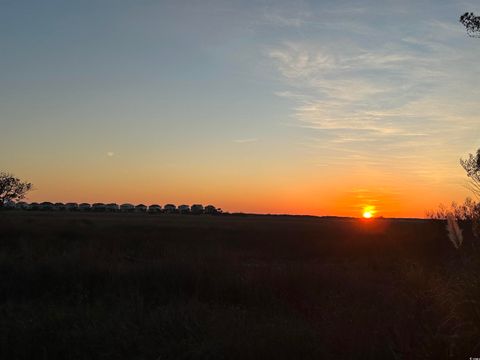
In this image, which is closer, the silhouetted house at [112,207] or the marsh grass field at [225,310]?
the marsh grass field at [225,310]

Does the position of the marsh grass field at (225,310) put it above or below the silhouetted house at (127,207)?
below

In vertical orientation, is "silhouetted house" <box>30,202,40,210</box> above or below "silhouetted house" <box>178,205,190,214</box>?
below

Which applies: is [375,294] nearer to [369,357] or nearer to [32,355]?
[369,357]

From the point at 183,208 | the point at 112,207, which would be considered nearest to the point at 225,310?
the point at 183,208

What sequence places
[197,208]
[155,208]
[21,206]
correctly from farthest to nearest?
1. [155,208]
2. [197,208]
3. [21,206]

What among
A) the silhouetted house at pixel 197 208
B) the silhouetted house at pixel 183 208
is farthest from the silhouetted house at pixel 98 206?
the silhouetted house at pixel 197 208

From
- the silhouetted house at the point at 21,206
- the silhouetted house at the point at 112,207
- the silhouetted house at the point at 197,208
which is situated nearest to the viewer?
the silhouetted house at the point at 21,206

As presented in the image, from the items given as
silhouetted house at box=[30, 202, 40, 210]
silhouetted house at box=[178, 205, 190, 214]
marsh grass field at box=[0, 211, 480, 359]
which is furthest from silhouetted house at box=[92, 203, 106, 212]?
marsh grass field at box=[0, 211, 480, 359]

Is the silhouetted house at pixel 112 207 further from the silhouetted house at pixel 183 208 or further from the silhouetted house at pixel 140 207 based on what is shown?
the silhouetted house at pixel 183 208

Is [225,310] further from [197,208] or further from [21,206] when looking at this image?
[197,208]

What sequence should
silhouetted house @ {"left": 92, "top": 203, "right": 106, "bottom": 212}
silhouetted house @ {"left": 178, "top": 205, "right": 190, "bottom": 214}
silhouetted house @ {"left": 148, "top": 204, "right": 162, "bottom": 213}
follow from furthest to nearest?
silhouetted house @ {"left": 178, "top": 205, "right": 190, "bottom": 214} → silhouetted house @ {"left": 148, "top": 204, "right": 162, "bottom": 213} → silhouetted house @ {"left": 92, "top": 203, "right": 106, "bottom": 212}

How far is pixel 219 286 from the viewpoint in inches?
516

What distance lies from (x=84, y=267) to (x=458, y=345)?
37.8ft

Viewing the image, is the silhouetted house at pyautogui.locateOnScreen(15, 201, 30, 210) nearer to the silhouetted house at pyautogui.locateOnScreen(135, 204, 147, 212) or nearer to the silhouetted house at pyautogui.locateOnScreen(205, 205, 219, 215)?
the silhouetted house at pyautogui.locateOnScreen(135, 204, 147, 212)
